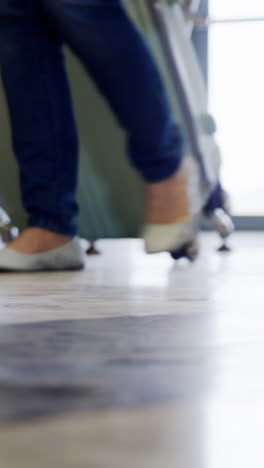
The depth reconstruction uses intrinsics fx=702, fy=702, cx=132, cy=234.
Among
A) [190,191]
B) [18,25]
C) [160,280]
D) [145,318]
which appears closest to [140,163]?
[190,191]

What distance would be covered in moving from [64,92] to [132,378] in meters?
0.98

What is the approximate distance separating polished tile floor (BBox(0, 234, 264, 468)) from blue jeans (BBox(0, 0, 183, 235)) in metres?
0.35

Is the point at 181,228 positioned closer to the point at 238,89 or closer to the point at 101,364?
the point at 101,364

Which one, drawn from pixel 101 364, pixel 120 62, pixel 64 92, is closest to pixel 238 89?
pixel 64 92

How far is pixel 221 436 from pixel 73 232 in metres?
1.10

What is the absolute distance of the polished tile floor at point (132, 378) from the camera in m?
0.34

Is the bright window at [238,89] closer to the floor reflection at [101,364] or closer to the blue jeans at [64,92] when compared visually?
the blue jeans at [64,92]

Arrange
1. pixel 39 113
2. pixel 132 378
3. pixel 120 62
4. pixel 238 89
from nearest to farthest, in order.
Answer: pixel 132 378
pixel 120 62
pixel 39 113
pixel 238 89

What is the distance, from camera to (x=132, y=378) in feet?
1.64

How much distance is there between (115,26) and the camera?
1.22 m

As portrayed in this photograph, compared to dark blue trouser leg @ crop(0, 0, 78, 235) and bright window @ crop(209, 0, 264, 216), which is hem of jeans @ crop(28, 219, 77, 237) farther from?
bright window @ crop(209, 0, 264, 216)

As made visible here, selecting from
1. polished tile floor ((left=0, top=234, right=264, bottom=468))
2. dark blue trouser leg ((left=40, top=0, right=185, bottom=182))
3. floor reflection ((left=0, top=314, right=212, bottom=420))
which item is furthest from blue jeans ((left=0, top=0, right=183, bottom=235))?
floor reflection ((left=0, top=314, right=212, bottom=420))

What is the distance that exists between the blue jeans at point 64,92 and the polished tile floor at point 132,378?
0.35m

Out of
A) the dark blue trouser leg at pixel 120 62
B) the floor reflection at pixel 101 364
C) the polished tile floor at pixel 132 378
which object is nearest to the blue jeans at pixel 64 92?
the dark blue trouser leg at pixel 120 62
